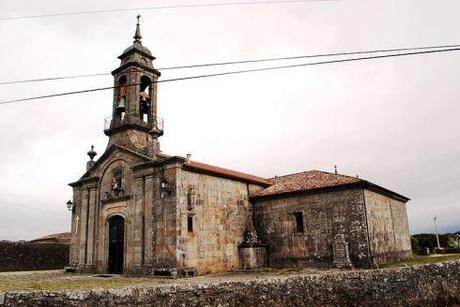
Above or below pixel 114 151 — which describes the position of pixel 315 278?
below

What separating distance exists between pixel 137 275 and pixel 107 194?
5608 millimetres

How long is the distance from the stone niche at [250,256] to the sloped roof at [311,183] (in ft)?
10.4

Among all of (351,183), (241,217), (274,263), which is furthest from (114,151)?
(351,183)

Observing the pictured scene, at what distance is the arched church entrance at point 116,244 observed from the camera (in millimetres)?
21016

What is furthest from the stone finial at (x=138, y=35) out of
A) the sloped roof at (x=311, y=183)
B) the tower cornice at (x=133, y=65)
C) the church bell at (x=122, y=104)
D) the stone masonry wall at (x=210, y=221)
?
the sloped roof at (x=311, y=183)

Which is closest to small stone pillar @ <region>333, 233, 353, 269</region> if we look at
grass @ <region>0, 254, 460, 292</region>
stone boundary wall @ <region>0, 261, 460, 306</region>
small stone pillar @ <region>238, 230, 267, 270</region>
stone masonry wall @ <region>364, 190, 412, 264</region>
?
grass @ <region>0, 254, 460, 292</region>

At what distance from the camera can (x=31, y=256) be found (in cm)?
2750

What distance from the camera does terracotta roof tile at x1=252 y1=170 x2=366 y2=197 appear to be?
67.9 feet

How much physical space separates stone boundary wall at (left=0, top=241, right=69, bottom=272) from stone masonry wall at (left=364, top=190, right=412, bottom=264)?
73.9 ft

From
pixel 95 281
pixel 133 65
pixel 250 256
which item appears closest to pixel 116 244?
pixel 95 281

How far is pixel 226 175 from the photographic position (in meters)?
21.8

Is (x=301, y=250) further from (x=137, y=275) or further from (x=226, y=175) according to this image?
(x=137, y=275)

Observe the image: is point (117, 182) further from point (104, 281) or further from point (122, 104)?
point (104, 281)

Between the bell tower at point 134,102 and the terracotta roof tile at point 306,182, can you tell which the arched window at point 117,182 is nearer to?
the bell tower at point 134,102
